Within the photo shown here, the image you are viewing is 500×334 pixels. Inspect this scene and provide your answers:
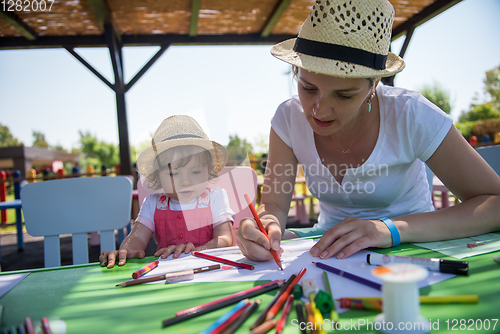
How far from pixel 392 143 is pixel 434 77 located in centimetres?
1746

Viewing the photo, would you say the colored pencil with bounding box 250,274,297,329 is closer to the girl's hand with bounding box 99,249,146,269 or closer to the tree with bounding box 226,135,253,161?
the girl's hand with bounding box 99,249,146,269

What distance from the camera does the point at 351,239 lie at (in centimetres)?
86

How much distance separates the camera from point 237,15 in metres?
4.72

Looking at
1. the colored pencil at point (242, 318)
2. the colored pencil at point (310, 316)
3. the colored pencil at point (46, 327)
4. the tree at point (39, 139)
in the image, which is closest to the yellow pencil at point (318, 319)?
the colored pencil at point (310, 316)

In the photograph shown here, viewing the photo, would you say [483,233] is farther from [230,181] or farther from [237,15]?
[237,15]

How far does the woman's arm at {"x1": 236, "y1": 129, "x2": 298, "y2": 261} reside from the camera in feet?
2.83

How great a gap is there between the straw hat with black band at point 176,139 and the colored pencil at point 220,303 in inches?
30.2

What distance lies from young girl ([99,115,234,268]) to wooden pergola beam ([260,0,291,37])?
12.1ft

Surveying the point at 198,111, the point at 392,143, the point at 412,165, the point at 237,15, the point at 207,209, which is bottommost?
the point at 207,209

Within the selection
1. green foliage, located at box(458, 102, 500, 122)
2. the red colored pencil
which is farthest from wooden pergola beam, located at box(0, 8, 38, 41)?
green foliage, located at box(458, 102, 500, 122)

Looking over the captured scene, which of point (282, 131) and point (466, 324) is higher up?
point (282, 131)

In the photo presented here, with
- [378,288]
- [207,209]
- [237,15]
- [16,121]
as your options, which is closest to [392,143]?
[378,288]

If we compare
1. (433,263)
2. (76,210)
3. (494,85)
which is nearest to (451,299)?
(433,263)

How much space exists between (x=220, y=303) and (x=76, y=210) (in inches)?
50.5
